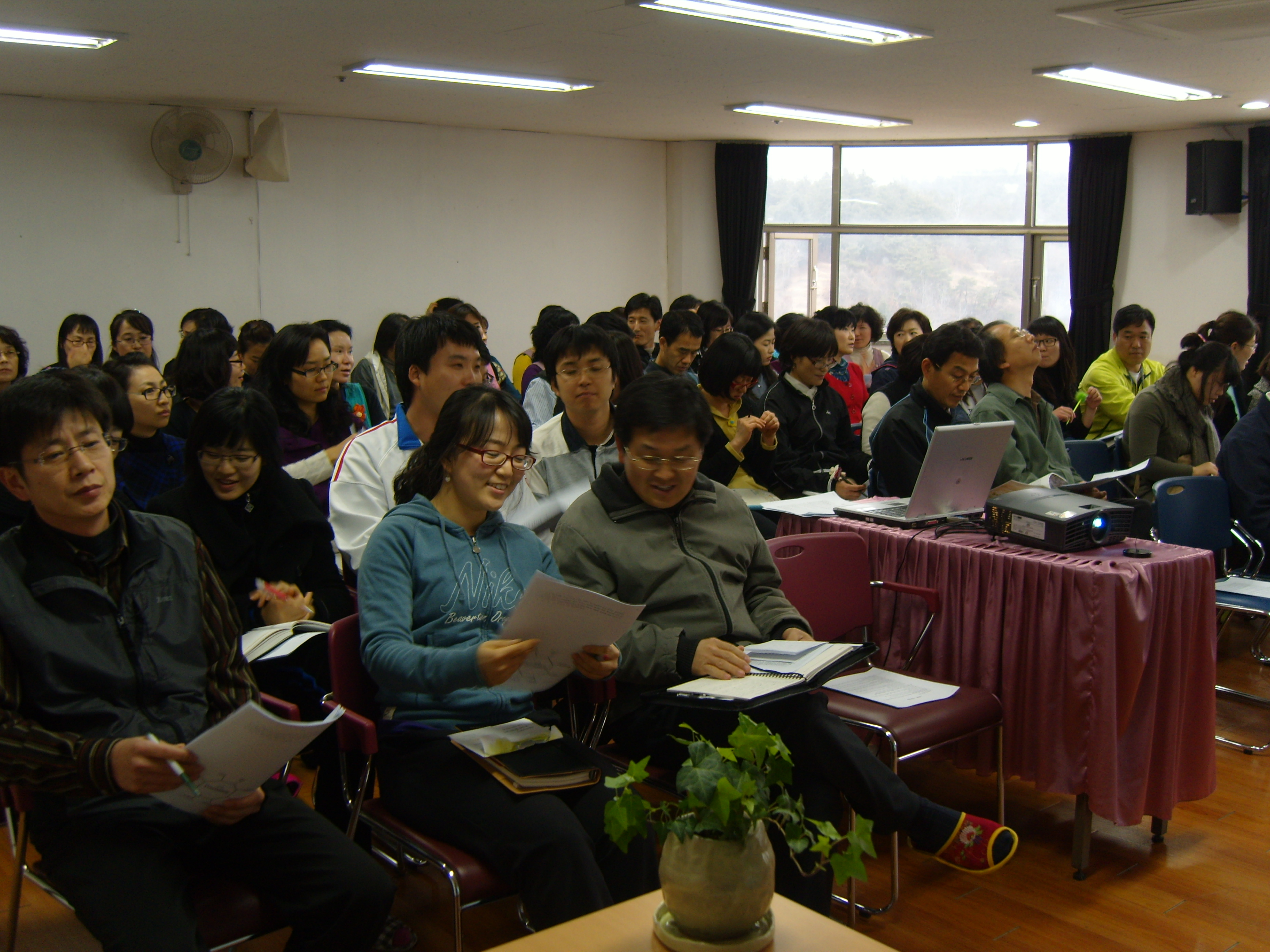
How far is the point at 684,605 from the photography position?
8.08 ft

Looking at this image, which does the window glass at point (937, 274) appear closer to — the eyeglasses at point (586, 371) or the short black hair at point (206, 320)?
the short black hair at point (206, 320)

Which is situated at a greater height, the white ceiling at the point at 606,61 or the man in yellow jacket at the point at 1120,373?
the white ceiling at the point at 606,61

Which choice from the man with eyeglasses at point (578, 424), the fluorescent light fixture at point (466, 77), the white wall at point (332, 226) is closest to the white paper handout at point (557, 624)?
the man with eyeglasses at point (578, 424)

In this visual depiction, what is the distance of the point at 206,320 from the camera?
5.74m

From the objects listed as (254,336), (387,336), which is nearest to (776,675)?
(254,336)

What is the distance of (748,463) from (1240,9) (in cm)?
306

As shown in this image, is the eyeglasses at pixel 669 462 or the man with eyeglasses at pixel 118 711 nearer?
the man with eyeglasses at pixel 118 711

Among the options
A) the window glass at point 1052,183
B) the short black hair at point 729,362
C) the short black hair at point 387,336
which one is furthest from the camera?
the window glass at point 1052,183

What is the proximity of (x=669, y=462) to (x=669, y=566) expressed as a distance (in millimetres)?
238

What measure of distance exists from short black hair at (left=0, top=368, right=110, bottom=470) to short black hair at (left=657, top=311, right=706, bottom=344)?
3.86 meters

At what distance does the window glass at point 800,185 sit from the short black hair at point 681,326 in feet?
15.7

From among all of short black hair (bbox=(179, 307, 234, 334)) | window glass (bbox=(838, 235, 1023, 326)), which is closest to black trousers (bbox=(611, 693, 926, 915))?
short black hair (bbox=(179, 307, 234, 334))

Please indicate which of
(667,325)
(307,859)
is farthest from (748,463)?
(307,859)

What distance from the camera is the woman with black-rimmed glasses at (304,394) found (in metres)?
3.79
